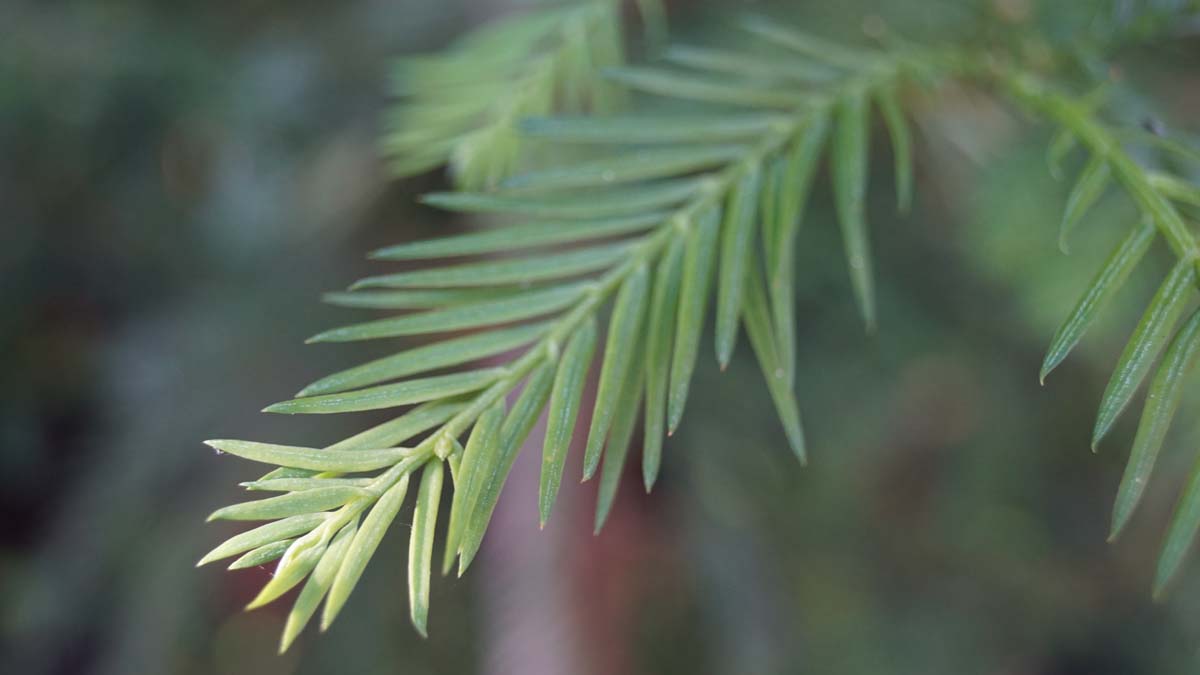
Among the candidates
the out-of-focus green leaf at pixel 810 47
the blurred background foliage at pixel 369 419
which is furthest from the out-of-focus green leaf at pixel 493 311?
the blurred background foliage at pixel 369 419

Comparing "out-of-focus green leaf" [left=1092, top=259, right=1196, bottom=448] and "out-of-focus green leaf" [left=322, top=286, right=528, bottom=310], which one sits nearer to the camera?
"out-of-focus green leaf" [left=1092, top=259, right=1196, bottom=448]

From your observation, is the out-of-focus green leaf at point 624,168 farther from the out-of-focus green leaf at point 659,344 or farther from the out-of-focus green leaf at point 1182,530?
the out-of-focus green leaf at point 1182,530

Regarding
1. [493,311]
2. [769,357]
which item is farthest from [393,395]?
[769,357]

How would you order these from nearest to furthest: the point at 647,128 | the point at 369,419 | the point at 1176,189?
1. the point at 1176,189
2. the point at 647,128
3. the point at 369,419

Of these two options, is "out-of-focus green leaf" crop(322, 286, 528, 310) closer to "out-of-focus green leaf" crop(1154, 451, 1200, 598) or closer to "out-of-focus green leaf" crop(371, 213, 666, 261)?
"out-of-focus green leaf" crop(371, 213, 666, 261)

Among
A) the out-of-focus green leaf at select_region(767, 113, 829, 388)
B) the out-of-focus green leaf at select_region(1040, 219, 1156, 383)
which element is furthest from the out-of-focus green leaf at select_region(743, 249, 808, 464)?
the out-of-focus green leaf at select_region(1040, 219, 1156, 383)

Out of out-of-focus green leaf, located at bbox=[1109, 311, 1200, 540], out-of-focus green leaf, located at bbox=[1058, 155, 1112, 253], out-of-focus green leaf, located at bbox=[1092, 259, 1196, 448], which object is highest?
out-of-focus green leaf, located at bbox=[1058, 155, 1112, 253]

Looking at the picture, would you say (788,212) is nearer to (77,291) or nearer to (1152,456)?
(1152,456)

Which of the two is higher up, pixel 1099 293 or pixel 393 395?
pixel 393 395

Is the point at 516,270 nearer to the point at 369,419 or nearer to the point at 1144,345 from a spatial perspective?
the point at 1144,345
